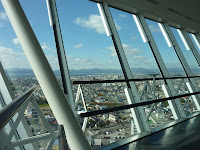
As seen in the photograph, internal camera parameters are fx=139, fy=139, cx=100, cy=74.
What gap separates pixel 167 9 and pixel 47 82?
3.69 metres

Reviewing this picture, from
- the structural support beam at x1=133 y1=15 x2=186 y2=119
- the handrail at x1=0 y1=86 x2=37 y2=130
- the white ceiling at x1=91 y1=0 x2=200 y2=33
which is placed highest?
the white ceiling at x1=91 y1=0 x2=200 y2=33

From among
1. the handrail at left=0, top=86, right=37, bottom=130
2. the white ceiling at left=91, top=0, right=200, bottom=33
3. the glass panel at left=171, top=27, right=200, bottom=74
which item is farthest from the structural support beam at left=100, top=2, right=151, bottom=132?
the glass panel at left=171, top=27, right=200, bottom=74

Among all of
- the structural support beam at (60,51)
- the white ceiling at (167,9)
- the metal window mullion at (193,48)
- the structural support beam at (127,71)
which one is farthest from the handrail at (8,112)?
the metal window mullion at (193,48)

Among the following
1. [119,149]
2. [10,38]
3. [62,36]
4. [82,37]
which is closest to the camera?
[10,38]

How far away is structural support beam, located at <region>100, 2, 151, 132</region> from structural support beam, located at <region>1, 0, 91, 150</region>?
159 cm

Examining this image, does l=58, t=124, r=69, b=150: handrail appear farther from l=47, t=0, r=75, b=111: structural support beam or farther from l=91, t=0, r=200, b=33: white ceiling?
l=91, t=0, r=200, b=33: white ceiling

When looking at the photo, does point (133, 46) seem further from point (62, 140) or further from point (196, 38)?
point (196, 38)

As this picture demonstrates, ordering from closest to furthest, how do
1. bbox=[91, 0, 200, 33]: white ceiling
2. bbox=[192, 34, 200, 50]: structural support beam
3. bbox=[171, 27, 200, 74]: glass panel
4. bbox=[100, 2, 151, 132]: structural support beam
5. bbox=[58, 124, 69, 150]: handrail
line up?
bbox=[58, 124, 69, 150]: handrail
bbox=[100, 2, 151, 132]: structural support beam
bbox=[91, 0, 200, 33]: white ceiling
bbox=[171, 27, 200, 74]: glass panel
bbox=[192, 34, 200, 50]: structural support beam

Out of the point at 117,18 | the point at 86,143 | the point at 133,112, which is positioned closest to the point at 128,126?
the point at 133,112

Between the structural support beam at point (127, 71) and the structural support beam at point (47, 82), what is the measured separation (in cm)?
159

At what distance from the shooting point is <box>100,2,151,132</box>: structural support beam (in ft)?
6.15

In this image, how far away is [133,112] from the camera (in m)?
1.91

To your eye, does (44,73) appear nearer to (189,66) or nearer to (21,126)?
(21,126)

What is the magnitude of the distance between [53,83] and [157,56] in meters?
2.88
